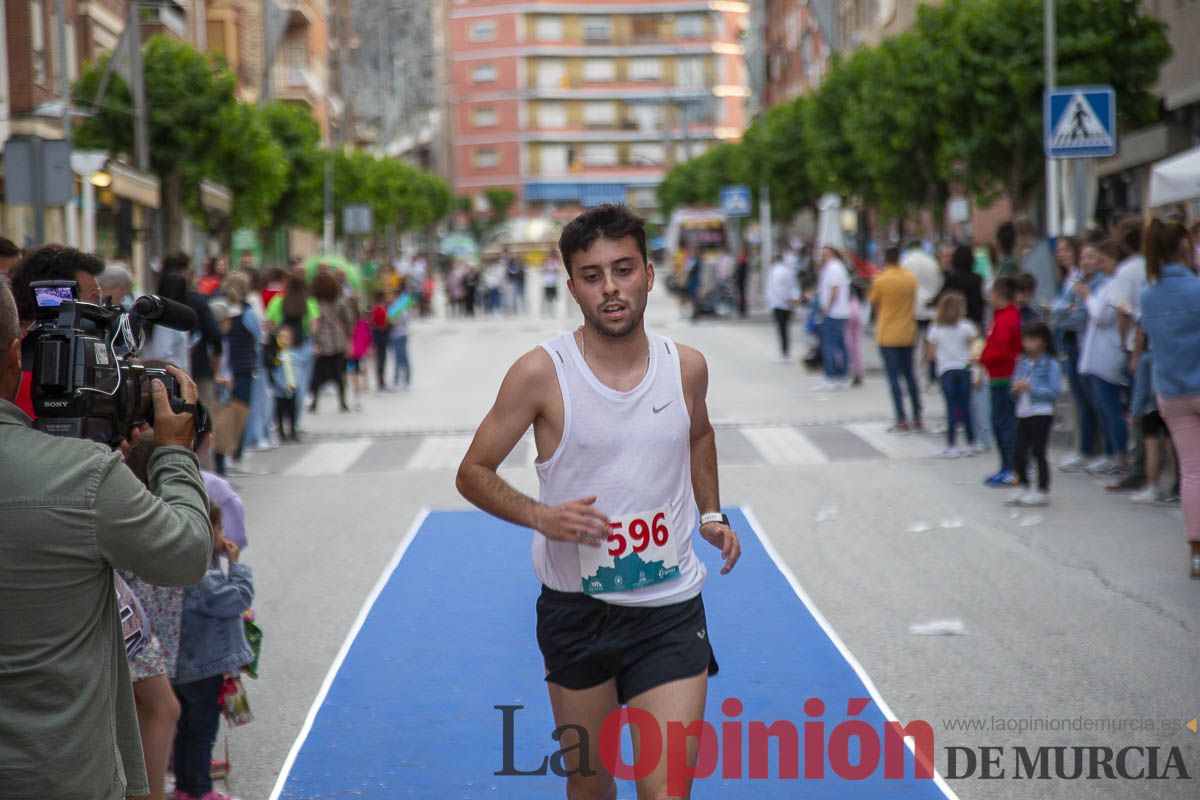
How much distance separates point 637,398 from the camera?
4.49 meters

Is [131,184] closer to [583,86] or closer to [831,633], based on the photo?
[831,633]

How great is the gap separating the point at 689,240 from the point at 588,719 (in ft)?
210

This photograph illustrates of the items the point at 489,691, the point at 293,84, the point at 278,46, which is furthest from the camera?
the point at 293,84

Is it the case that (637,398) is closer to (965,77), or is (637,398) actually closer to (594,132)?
(965,77)

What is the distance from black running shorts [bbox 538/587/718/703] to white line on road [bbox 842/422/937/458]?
38.1 feet

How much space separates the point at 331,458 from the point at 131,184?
14.2 m

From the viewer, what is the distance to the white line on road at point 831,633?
6.38 metres

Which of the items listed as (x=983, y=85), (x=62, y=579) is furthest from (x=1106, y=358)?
(x=983, y=85)

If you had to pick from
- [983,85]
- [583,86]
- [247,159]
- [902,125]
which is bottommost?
[247,159]

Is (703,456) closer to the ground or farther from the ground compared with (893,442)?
farther from the ground

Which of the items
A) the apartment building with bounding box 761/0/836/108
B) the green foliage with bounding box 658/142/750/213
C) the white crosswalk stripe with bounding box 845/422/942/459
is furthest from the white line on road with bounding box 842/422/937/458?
the apartment building with bounding box 761/0/836/108

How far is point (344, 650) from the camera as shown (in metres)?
8.36

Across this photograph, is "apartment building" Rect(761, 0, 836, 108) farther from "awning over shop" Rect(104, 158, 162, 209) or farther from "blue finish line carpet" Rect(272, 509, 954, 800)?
"blue finish line carpet" Rect(272, 509, 954, 800)

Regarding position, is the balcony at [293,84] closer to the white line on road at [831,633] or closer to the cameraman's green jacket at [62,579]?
the white line on road at [831,633]
